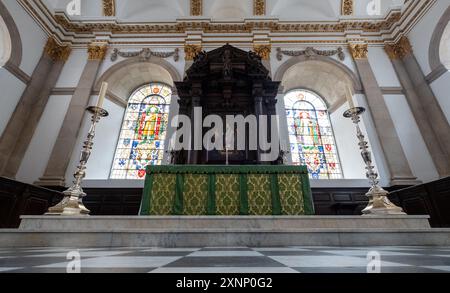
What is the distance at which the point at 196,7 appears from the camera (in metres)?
8.55

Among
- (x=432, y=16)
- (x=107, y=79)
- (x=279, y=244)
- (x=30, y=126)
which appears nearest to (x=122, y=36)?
(x=107, y=79)

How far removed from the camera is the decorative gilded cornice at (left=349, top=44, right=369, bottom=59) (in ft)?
26.0

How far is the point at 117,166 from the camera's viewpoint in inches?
296

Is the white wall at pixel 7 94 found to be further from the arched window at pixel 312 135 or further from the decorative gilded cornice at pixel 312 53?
the arched window at pixel 312 135

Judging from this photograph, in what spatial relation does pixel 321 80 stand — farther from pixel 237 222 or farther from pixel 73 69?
pixel 73 69

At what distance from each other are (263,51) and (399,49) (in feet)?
16.7

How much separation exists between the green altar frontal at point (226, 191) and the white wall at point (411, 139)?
4.97 metres

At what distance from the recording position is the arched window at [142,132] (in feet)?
24.6

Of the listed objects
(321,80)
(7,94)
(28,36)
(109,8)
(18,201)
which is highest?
(109,8)

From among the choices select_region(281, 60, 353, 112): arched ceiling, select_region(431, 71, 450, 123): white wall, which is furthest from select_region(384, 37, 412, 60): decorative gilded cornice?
select_region(281, 60, 353, 112): arched ceiling

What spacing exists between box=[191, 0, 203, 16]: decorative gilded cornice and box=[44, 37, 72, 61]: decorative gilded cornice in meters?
5.05

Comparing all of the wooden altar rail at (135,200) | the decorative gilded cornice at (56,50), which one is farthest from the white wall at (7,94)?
the wooden altar rail at (135,200)

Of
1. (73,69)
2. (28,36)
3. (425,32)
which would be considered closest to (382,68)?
(425,32)
